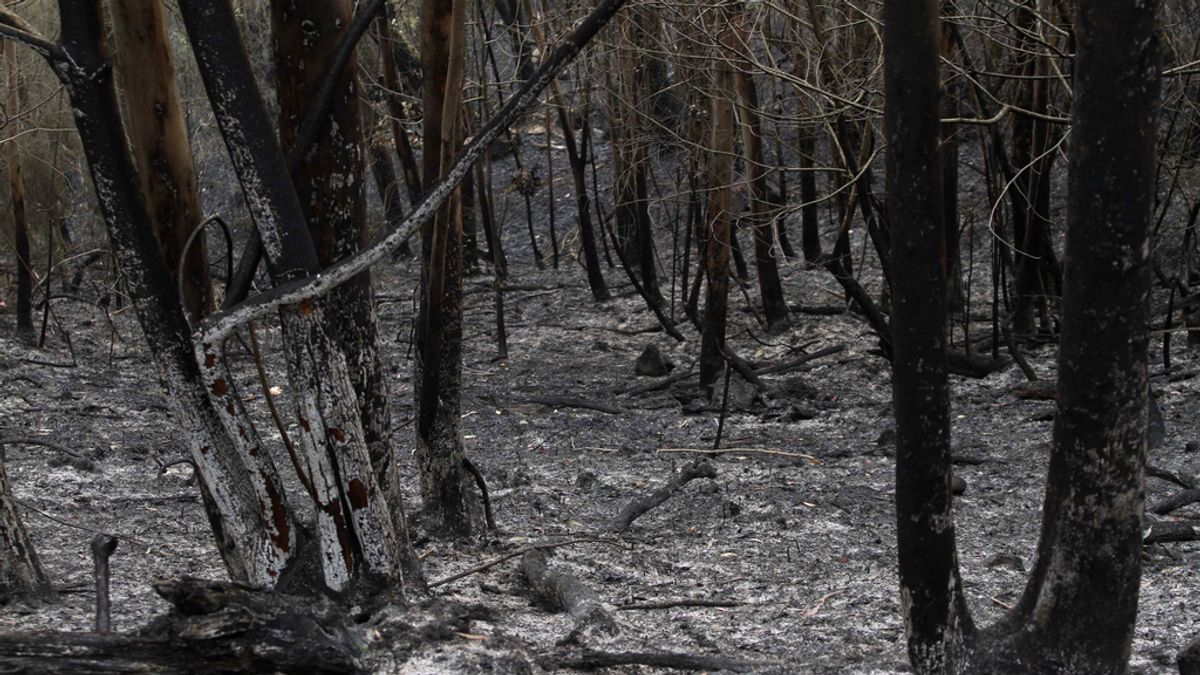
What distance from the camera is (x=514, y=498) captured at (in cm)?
726

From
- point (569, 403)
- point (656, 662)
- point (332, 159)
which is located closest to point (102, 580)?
point (332, 159)

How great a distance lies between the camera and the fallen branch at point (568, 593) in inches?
175

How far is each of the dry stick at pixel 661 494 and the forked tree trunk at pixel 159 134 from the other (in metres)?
2.96

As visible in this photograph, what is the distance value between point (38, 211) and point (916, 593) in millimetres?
15396

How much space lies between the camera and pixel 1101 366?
319cm

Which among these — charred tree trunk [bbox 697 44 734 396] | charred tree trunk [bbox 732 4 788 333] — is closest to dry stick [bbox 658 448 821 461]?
charred tree trunk [bbox 697 44 734 396]

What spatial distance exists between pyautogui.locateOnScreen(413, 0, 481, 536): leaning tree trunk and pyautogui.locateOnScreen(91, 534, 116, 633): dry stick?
2359mm

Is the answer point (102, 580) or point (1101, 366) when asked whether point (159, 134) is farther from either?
point (1101, 366)

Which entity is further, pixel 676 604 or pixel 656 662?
pixel 676 604

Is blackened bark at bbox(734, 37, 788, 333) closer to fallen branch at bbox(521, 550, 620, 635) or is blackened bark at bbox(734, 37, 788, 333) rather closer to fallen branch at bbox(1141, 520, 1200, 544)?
fallen branch at bbox(1141, 520, 1200, 544)

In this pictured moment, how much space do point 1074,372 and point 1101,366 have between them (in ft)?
0.25

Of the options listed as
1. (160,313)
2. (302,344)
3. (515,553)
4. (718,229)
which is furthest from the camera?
(718,229)

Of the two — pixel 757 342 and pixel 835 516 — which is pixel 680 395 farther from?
pixel 835 516

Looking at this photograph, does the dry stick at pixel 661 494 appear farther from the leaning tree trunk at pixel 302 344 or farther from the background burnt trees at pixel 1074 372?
the background burnt trees at pixel 1074 372
